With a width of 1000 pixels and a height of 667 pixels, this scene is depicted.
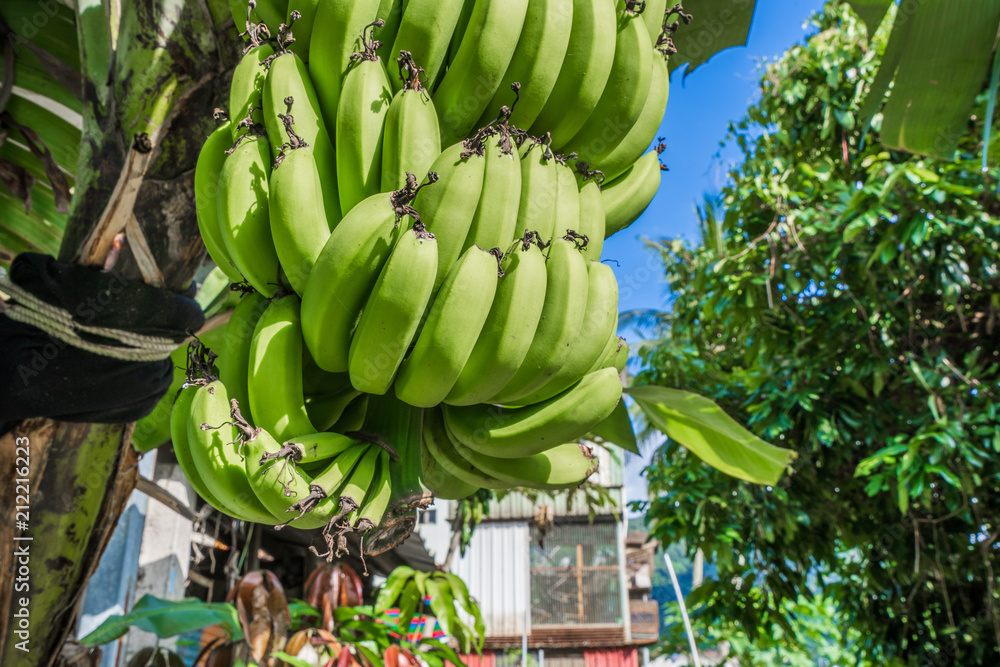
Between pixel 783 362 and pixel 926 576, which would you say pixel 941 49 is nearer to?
pixel 783 362

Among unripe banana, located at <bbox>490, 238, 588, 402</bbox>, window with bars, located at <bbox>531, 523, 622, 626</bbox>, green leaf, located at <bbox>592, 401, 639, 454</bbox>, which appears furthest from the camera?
window with bars, located at <bbox>531, 523, 622, 626</bbox>

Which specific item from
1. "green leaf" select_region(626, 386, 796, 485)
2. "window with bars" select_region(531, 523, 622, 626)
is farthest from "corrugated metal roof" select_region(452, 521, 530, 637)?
"green leaf" select_region(626, 386, 796, 485)

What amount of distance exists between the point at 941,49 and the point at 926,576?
310 cm

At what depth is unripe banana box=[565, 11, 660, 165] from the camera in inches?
34.4

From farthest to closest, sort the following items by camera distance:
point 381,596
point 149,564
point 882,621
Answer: point 882,621 → point 149,564 → point 381,596

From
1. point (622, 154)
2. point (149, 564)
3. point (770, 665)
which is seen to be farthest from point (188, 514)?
point (770, 665)

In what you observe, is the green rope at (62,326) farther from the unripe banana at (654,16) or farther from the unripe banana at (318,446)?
the unripe banana at (654,16)

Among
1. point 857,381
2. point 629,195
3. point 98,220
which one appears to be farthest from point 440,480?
point 857,381

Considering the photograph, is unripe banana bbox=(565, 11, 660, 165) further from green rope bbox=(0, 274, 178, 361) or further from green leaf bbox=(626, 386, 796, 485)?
green rope bbox=(0, 274, 178, 361)

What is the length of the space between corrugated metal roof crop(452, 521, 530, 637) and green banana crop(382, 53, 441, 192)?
400 inches

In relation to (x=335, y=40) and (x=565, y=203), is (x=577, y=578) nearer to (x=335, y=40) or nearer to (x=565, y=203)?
(x=565, y=203)

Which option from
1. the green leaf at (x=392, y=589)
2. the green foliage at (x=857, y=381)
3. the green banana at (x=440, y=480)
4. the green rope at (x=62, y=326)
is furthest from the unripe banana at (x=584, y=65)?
the green foliage at (x=857, y=381)

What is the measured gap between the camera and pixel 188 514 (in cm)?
154

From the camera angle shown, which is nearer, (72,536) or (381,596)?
(72,536)
